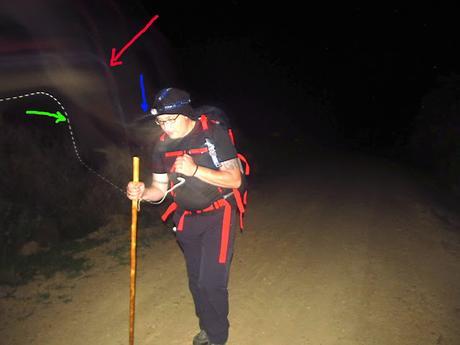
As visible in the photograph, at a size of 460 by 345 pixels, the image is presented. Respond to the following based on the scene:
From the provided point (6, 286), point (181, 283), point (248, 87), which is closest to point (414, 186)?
point (181, 283)

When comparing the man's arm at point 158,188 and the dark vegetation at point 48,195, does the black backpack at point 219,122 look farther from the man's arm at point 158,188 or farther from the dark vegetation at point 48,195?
the dark vegetation at point 48,195

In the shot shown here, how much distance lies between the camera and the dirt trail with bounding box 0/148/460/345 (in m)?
4.23

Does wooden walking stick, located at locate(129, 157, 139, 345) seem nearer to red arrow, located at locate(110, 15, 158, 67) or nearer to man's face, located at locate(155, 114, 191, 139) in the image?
man's face, located at locate(155, 114, 191, 139)

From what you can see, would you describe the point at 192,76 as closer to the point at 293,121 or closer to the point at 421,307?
the point at 293,121

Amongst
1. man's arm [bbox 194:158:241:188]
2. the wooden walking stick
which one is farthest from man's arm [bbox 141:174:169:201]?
man's arm [bbox 194:158:241:188]

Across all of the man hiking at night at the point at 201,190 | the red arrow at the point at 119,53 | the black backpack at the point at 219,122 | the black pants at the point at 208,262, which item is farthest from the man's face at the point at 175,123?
the red arrow at the point at 119,53

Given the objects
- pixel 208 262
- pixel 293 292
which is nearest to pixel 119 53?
pixel 293 292

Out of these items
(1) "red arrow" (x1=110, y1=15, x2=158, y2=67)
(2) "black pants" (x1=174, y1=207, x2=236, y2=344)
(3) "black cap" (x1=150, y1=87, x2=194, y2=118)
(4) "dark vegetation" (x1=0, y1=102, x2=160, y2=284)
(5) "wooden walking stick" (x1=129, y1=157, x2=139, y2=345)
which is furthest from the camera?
(1) "red arrow" (x1=110, y1=15, x2=158, y2=67)

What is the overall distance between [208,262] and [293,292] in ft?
7.23

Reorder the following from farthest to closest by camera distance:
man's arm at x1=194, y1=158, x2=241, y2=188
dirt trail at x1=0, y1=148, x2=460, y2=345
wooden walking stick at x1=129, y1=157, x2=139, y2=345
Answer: dirt trail at x1=0, y1=148, x2=460, y2=345, wooden walking stick at x1=129, y1=157, x2=139, y2=345, man's arm at x1=194, y1=158, x2=241, y2=188

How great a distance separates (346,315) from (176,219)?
7.90 feet

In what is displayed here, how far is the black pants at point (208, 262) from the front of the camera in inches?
128

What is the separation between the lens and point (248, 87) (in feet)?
82.0

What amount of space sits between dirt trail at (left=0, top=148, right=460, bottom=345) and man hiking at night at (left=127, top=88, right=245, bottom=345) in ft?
3.47
